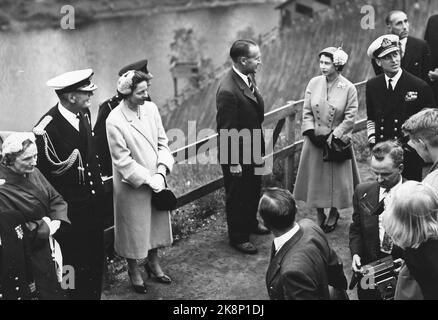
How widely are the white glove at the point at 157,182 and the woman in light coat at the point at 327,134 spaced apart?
1.50 m

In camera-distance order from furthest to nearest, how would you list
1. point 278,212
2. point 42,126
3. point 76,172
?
point 76,172, point 42,126, point 278,212

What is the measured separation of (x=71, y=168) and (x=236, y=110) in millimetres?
1518

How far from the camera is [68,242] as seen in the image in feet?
14.4

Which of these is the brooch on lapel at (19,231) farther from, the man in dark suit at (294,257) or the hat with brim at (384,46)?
the hat with brim at (384,46)

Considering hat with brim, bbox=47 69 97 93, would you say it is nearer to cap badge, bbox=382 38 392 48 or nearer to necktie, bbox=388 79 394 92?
cap badge, bbox=382 38 392 48

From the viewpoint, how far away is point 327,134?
213 inches

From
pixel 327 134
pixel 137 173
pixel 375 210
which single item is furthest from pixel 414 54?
pixel 137 173

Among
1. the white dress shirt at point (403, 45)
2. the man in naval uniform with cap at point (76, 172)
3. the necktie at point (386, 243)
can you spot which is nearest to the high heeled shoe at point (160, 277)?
the man in naval uniform with cap at point (76, 172)

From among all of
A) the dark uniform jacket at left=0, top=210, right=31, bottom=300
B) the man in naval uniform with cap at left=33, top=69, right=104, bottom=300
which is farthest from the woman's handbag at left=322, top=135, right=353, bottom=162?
the dark uniform jacket at left=0, top=210, right=31, bottom=300

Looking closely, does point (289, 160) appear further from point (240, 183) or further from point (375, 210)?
point (375, 210)

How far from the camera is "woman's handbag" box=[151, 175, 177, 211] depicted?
4691 mm

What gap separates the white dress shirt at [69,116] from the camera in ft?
14.0

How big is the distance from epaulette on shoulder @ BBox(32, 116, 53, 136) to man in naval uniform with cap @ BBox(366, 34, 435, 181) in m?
2.52
